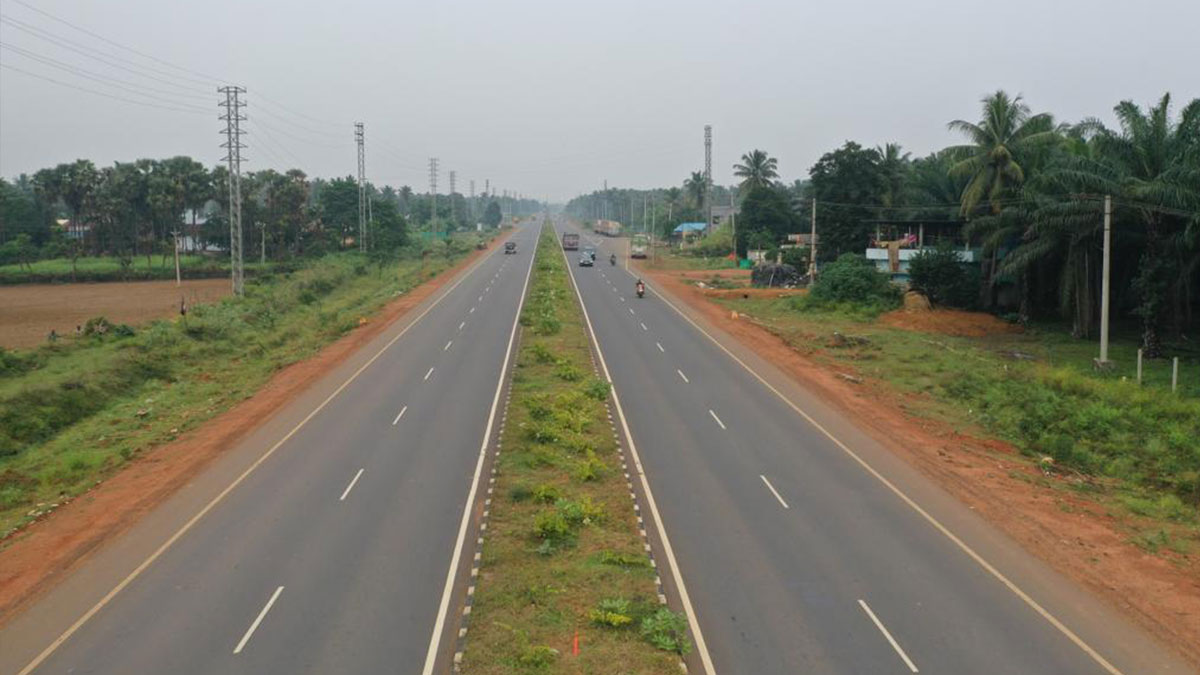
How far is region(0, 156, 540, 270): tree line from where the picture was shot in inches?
3898

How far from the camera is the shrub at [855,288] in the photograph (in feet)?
193

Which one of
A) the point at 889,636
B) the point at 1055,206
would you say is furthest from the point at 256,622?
the point at 1055,206

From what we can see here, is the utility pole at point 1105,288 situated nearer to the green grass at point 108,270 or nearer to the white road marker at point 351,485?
the white road marker at point 351,485

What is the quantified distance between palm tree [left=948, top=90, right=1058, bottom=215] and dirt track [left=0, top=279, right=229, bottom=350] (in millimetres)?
53945

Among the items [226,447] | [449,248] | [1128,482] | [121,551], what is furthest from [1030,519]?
[449,248]

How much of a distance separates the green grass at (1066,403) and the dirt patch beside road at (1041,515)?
101cm

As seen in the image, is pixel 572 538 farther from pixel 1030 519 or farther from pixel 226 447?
pixel 226 447

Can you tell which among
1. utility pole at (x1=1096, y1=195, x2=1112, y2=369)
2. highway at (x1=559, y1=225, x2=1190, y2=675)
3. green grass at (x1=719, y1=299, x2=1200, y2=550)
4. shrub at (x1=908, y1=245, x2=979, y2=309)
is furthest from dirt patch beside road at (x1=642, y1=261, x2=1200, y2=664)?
shrub at (x1=908, y1=245, x2=979, y2=309)

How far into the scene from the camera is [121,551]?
60.7 feet

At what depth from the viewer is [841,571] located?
55.9 ft

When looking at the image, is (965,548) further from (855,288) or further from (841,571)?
(855,288)

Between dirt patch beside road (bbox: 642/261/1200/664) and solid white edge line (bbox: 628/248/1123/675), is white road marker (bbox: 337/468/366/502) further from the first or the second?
dirt patch beside road (bbox: 642/261/1200/664)

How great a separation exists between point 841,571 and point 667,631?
4.55 meters

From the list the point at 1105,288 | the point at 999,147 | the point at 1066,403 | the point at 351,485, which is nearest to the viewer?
the point at 351,485
